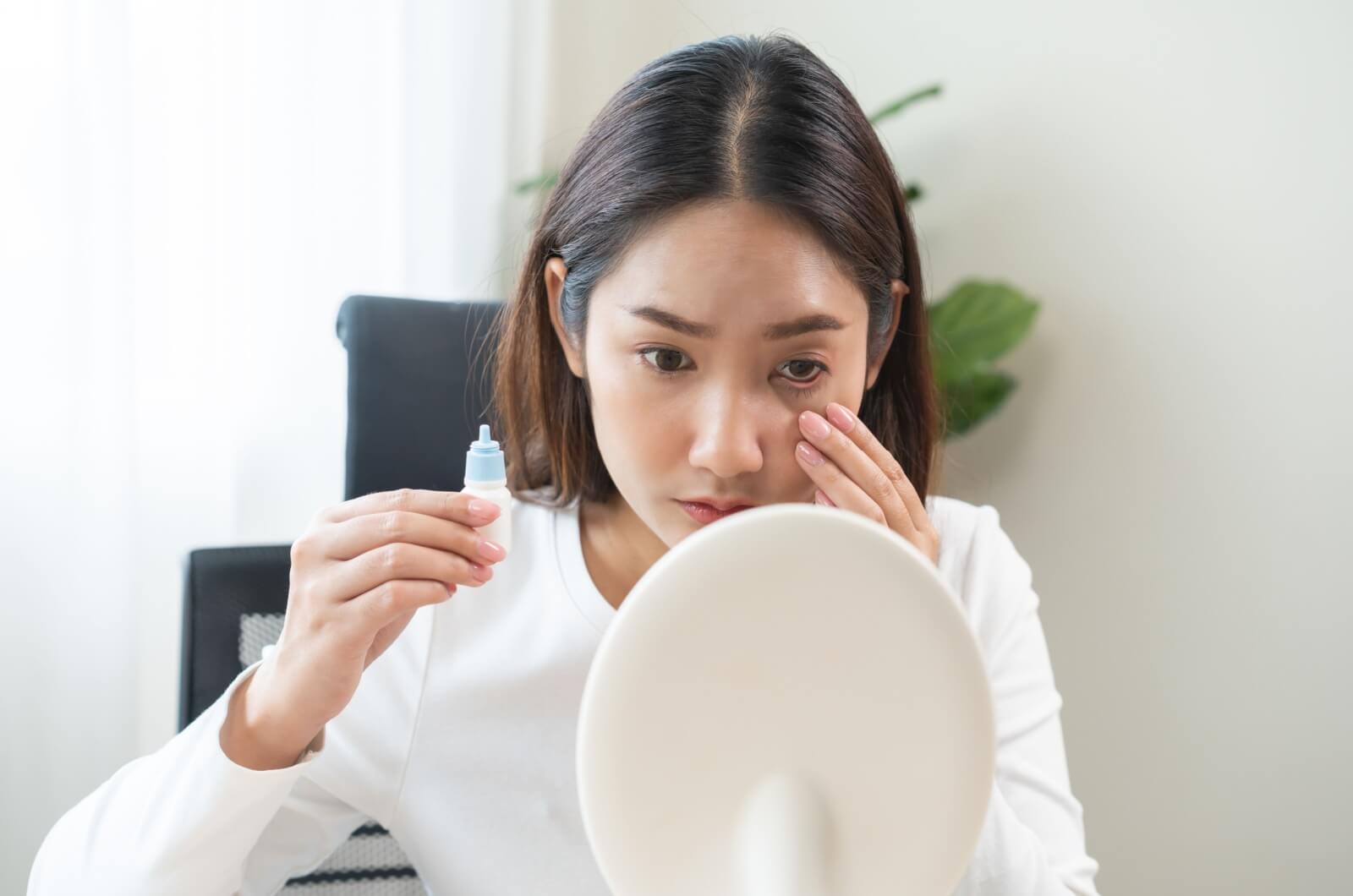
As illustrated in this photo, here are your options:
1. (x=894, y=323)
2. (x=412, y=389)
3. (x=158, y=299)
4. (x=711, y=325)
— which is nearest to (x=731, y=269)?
(x=711, y=325)

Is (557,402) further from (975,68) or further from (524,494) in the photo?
(975,68)

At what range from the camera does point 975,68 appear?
1.63 m

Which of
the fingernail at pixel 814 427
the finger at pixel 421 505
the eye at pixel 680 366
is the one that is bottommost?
the finger at pixel 421 505

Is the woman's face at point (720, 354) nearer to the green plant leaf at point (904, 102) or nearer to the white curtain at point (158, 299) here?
the white curtain at point (158, 299)

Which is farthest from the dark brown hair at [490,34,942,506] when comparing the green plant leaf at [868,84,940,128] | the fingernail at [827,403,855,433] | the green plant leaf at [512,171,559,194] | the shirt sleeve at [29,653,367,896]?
the green plant leaf at [512,171,559,194]

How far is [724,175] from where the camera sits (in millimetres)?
732

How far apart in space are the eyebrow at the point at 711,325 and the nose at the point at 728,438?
4cm

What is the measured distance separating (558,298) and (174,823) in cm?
47

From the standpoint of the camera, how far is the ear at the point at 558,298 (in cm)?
86

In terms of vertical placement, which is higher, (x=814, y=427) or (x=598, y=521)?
(x=814, y=427)

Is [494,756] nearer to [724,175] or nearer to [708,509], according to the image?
[708,509]

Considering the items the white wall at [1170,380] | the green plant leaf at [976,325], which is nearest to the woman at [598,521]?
the green plant leaf at [976,325]

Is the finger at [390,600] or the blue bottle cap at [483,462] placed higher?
the blue bottle cap at [483,462]

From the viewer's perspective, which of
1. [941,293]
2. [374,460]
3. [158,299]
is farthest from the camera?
[941,293]
